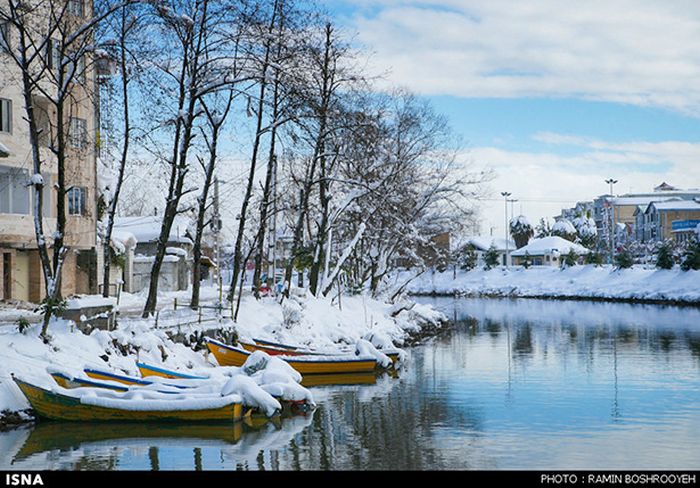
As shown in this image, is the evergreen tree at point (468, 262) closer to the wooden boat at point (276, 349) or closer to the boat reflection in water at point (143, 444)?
the wooden boat at point (276, 349)

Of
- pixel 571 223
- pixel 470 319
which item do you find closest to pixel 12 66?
pixel 470 319

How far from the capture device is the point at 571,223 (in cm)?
14012

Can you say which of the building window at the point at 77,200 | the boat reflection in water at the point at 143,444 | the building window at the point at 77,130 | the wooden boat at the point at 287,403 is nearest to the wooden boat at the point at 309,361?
the wooden boat at the point at 287,403

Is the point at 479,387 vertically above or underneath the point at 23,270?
underneath

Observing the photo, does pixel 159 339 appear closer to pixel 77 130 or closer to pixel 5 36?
pixel 5 36

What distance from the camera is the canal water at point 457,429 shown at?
673 inches

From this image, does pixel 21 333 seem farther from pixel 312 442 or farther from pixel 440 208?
pixel 440 208

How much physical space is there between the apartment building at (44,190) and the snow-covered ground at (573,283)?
3703cm

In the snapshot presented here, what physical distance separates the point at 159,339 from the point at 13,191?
1196cm

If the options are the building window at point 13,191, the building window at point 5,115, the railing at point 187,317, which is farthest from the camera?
the building window at point 13,191

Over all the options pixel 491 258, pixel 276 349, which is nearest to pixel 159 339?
pixel 276 349

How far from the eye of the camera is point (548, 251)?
121625 mm

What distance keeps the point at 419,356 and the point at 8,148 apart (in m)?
17.3
